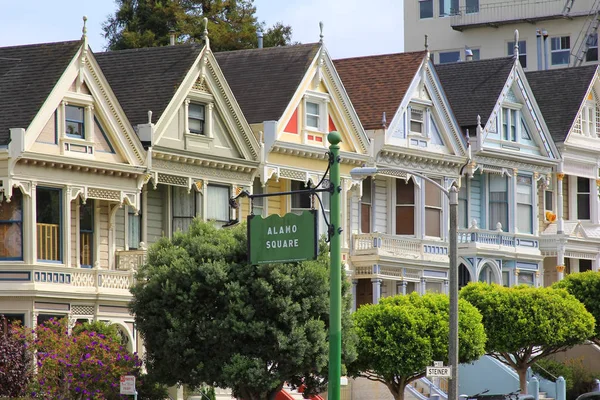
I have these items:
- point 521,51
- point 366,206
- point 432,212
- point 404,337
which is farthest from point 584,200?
point 404,337

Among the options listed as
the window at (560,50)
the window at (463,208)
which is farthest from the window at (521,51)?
the window at (463,208)

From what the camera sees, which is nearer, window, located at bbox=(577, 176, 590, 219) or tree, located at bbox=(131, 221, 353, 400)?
tree, located at bbox=(131, 221, 353, 400)

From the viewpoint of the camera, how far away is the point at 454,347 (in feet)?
117

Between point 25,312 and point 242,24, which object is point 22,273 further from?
point 242,24

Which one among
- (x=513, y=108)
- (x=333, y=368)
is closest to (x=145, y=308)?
(x=333, y=368)

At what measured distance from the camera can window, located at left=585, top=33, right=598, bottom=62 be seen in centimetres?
7719

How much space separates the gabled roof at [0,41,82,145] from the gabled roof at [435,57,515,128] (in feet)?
61.0

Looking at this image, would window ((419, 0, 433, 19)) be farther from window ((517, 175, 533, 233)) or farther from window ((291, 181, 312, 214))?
window ((291, 181, 312, 214))

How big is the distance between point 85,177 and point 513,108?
20.5m

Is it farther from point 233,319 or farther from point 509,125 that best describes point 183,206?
point 509,125

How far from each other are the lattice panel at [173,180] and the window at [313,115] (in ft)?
19.2

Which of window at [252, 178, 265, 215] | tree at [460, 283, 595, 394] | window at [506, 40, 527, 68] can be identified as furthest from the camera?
window at [506, 40, 527, 68]

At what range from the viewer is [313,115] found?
51094 mm

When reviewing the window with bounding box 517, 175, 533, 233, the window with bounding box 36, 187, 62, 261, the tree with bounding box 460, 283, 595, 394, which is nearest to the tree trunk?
the tree with bounding box 460, 283, 595, 394
